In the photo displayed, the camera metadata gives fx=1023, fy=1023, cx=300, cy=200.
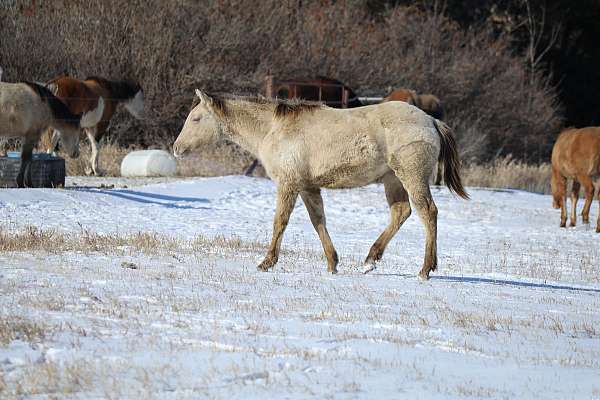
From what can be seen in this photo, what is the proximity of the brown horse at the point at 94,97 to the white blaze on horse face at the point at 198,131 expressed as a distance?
9.88 m

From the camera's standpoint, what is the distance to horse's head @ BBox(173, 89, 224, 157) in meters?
10.5

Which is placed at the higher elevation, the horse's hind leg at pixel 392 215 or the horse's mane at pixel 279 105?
the horse's mane at pixel 279 105

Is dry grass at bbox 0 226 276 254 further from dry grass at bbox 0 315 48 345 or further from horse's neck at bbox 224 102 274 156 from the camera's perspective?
dry grass at bbox 0 315 48 345

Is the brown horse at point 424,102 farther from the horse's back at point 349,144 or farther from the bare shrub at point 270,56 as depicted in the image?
the horse's back at point 349,144

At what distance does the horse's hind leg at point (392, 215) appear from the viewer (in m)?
10.2

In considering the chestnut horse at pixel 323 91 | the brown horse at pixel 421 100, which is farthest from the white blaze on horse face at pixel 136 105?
the brown horse at pixel 421 100

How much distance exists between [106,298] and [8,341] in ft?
5.30

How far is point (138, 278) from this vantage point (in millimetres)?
8742

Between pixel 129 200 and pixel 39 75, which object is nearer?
pixel 129 200

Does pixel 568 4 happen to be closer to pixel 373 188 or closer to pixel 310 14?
pixel 310 14

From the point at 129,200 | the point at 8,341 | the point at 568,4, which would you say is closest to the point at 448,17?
the point at 568,4

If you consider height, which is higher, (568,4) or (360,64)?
(568,4)

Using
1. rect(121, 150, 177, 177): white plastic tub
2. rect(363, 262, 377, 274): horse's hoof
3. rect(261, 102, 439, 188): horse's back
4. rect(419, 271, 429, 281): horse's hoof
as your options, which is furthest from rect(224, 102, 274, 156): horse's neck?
rect(121, 150, 177, 177): white plastic tub

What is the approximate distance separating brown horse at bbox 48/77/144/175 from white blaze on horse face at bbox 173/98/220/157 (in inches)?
389
